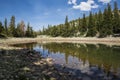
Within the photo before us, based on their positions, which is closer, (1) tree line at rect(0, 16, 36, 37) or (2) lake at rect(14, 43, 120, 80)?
(2) lake at rect(14, 43, 120, 80)

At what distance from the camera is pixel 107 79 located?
532 inches

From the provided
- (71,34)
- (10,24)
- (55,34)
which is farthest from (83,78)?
(55,34)

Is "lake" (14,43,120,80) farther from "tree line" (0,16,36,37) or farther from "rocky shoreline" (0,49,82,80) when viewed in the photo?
"tree line" (0,16,36,37)

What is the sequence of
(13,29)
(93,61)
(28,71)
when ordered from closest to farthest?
(28,71)
(93,61)
(13,29)

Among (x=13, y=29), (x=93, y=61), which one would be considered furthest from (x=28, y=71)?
(x=13, y=29)

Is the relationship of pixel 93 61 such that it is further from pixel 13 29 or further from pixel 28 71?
pixel 13 29

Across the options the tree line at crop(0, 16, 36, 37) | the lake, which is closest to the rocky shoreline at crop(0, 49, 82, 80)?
the lake

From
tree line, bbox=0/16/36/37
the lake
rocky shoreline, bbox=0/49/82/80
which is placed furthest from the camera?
tree line, bbox=0/16/36/37

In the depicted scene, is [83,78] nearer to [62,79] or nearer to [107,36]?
[62,79]

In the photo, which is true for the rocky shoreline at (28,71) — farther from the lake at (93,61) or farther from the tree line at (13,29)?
the tree line at (13,29)

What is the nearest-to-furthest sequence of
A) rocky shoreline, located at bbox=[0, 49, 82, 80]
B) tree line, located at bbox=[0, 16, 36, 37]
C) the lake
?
rocky shoreline, located at bbox=[0, 49, 82, 80] < the lake < tree line, located at bbox=[0, 16, 36, 37]

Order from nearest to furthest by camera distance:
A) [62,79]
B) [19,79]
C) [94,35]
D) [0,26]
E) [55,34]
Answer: [19,79], [62,79], [0,26], [94,35], [55,34]

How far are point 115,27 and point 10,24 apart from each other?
59637mm

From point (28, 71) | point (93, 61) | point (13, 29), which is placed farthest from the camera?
point (13, 29)
